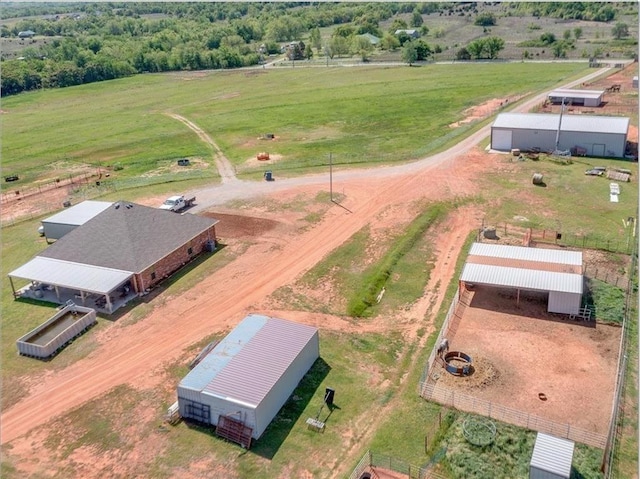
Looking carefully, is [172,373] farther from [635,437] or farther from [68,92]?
[68,92]

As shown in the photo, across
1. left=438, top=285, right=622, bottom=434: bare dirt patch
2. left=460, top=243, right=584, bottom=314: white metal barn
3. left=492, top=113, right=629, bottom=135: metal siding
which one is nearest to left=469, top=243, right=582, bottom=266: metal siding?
left=460, top=243, right=584, bottom=314: white metal barn

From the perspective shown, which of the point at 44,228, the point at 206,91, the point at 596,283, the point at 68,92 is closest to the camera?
the point at 596,283

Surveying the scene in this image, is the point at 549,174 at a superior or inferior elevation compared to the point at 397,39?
inferior

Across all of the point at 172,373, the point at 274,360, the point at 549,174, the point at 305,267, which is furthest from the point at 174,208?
the point at 549,174

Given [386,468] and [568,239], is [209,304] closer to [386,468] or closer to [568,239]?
[386,468]

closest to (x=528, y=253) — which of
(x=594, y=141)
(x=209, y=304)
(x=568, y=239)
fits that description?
(x=568, y=239)

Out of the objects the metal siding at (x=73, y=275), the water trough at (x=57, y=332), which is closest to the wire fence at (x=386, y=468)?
the water trough at (x=57, y=332)
